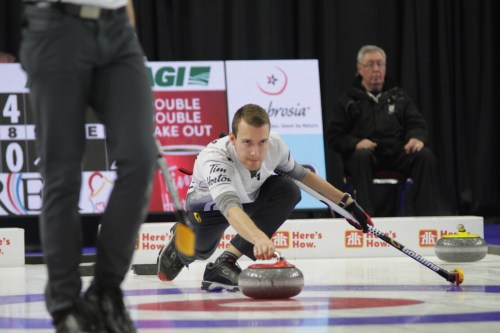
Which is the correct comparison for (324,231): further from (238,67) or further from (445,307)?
(445,307)

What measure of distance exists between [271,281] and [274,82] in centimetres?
343

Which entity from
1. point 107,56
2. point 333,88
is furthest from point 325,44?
point 107,56

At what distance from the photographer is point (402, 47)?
7.83 m

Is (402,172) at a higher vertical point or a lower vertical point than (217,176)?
lower

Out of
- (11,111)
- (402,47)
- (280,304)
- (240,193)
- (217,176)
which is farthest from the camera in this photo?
(402,47)

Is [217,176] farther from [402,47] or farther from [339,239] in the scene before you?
[402,47]

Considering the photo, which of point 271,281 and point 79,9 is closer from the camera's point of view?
point 79,9

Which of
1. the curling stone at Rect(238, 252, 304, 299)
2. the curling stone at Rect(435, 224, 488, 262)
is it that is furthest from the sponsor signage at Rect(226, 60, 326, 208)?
the curling stone at Rect(238, 252, 304, 299)

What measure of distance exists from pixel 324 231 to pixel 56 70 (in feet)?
11.4

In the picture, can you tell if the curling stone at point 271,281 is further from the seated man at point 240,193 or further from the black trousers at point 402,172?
the black trousers at point 402,172

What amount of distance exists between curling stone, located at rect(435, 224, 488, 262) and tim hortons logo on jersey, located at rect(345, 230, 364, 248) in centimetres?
76

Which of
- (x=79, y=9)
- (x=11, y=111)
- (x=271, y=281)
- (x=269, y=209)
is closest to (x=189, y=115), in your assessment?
(x=11, y=111)

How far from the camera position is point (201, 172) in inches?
147

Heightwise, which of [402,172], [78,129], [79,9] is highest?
[79,9]
